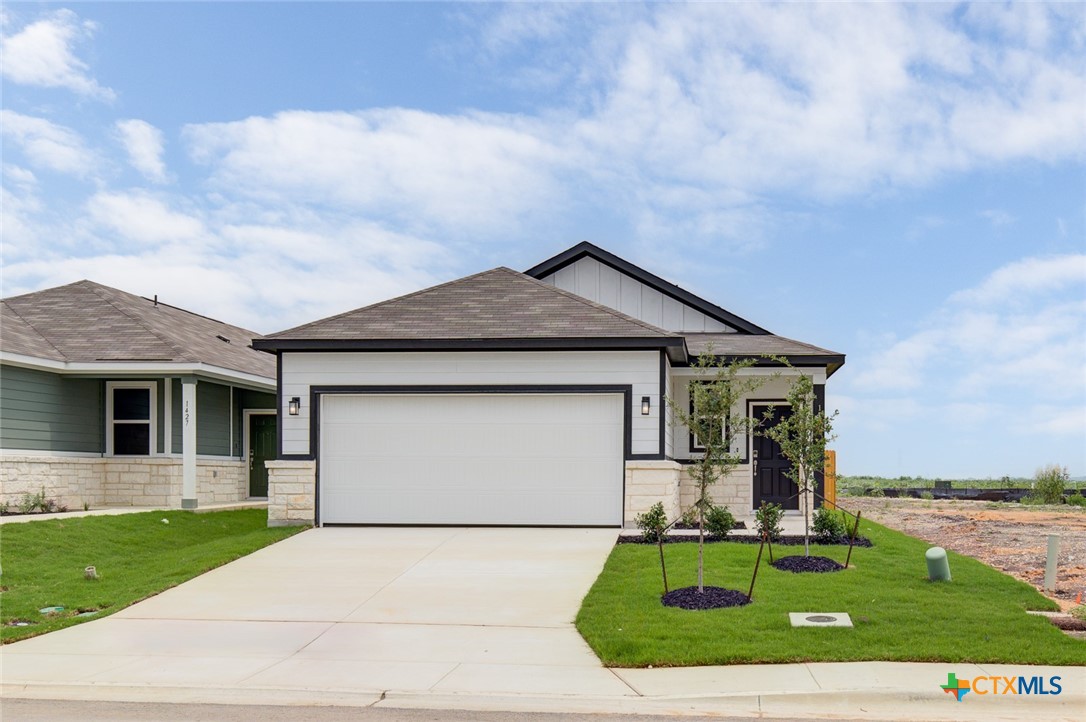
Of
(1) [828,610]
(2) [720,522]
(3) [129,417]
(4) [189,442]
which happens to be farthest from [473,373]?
(3) [129,417]

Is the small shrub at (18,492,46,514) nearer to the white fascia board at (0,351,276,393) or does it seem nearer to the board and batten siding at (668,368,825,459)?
the white fascia board at (0,351,276,393)

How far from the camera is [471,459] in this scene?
1777 cm

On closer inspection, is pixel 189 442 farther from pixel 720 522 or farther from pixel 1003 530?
pixel 1003 530

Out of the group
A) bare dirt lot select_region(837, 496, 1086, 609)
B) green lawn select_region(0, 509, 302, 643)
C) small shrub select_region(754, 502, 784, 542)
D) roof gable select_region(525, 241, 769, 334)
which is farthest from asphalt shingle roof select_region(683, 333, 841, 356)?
green lawn select_region(0, 509, 302, 643)

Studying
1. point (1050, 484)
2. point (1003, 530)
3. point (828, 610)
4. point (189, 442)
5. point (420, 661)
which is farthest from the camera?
point (1050, 484)

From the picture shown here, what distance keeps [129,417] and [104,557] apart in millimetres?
6536

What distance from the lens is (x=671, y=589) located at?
11836 millimetres

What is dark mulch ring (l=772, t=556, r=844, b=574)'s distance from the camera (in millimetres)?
13016

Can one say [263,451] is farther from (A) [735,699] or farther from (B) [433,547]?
(A) [735,699]

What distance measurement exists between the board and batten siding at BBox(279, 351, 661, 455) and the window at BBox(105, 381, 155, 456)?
219 inches

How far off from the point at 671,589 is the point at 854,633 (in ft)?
8.34

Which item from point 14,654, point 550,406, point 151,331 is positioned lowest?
point 14,654

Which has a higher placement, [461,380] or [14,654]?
[461,380]

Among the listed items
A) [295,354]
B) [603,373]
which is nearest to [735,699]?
[603,373]
